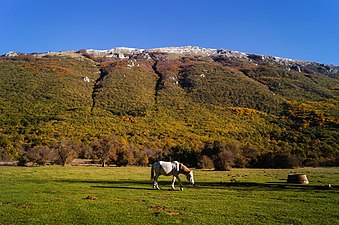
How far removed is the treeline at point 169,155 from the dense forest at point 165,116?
21 centimetres

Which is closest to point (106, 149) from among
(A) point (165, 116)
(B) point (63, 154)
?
(B) point (63, 154)

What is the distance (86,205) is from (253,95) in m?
102

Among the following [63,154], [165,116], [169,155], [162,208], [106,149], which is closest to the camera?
[162,208]

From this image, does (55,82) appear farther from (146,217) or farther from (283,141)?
(146,217)

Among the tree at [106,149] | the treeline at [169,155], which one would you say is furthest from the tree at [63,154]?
the tree at [106,149]

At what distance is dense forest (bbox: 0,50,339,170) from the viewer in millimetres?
62312

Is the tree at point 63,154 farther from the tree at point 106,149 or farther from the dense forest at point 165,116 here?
the tree at point 106,149

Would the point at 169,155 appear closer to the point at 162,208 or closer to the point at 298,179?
the point at 298,179

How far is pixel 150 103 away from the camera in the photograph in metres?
105

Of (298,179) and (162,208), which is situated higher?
(298,179)

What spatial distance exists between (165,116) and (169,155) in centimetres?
2902

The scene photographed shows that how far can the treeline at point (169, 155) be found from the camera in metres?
55.0

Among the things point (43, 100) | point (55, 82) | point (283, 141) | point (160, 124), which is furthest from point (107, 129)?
point (283, 141)

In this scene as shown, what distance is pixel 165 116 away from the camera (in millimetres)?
94000
